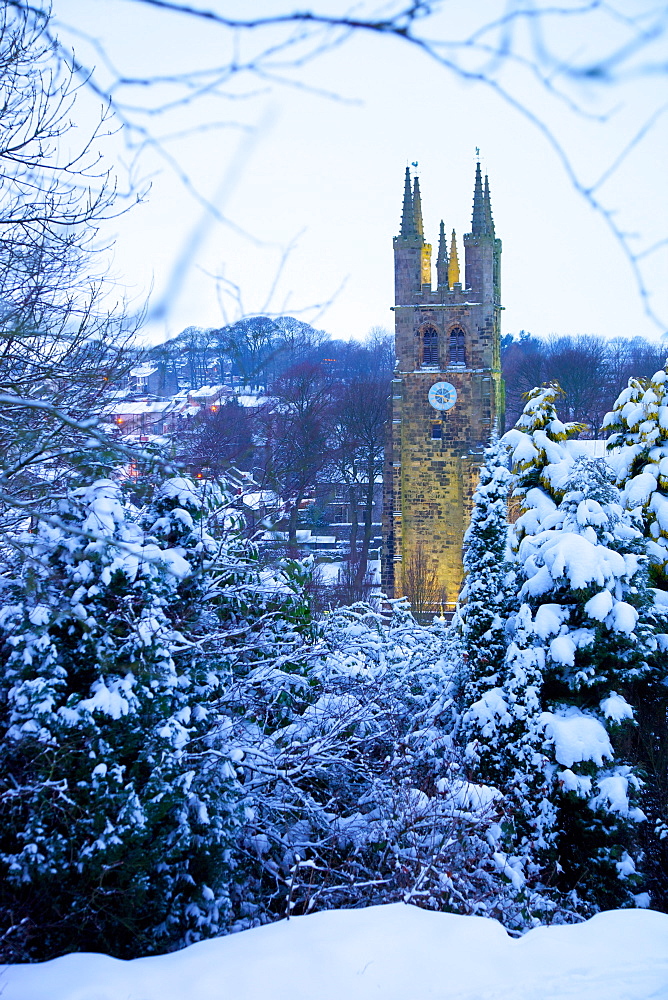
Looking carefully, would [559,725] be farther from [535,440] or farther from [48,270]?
[48,270]

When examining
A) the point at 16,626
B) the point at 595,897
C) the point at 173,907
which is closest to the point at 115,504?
the point at 16,626

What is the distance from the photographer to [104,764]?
5242mm

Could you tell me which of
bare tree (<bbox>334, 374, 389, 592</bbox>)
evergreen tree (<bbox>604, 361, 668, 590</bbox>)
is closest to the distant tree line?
bare tree (<bbox>334, 374, 389, 592</bbox>)

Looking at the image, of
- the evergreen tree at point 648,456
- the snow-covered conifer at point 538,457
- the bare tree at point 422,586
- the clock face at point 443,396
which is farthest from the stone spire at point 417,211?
the snow-covered conifer at point 538,457

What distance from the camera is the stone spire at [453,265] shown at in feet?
87.3

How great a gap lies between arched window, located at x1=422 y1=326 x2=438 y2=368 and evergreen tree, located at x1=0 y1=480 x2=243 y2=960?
20796 mm

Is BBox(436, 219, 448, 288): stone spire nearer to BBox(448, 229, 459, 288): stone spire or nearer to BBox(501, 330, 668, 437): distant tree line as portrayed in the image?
BBox(448, 229, 459, 288): stone spire

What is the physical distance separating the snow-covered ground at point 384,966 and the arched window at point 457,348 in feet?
74.1

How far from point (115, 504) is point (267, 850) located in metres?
3.16

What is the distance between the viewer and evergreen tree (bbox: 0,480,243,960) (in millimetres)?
5027

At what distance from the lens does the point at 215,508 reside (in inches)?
298

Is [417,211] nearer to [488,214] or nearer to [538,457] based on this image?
[488,214]

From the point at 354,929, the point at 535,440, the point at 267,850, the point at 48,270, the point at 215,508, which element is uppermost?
the point at 48,270

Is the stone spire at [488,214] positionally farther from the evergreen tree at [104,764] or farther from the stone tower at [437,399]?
the evergreen tree at [104,764]
